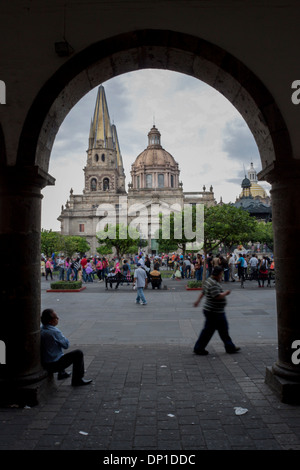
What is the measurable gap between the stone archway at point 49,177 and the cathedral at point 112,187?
61.0 metres

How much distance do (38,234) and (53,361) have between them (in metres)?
1.70

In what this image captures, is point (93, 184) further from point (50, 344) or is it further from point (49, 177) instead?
point (50, 344)

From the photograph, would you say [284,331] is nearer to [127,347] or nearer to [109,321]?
→ [127,347]

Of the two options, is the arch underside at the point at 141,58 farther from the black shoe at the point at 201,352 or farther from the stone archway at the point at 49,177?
the black shoe at the point at 201,352

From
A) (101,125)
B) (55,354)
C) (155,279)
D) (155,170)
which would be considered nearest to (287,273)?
(55,354)

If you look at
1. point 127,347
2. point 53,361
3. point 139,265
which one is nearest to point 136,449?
point 53,361

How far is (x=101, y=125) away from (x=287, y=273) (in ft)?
252

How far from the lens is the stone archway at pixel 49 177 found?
450 cm

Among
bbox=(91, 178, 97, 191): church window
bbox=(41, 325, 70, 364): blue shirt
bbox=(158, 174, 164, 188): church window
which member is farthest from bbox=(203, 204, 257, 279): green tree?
bbox=(91, 178, 97, 191): church window

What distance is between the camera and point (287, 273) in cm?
453

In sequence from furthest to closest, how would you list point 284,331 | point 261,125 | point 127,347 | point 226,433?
point 127,347
point 261,125
point 284,331
point 226,433

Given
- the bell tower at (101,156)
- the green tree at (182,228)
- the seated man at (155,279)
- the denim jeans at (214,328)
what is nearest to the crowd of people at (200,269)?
the seated man at (155,279)

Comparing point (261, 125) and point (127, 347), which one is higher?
point (261, 125)

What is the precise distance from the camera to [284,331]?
179 inches
